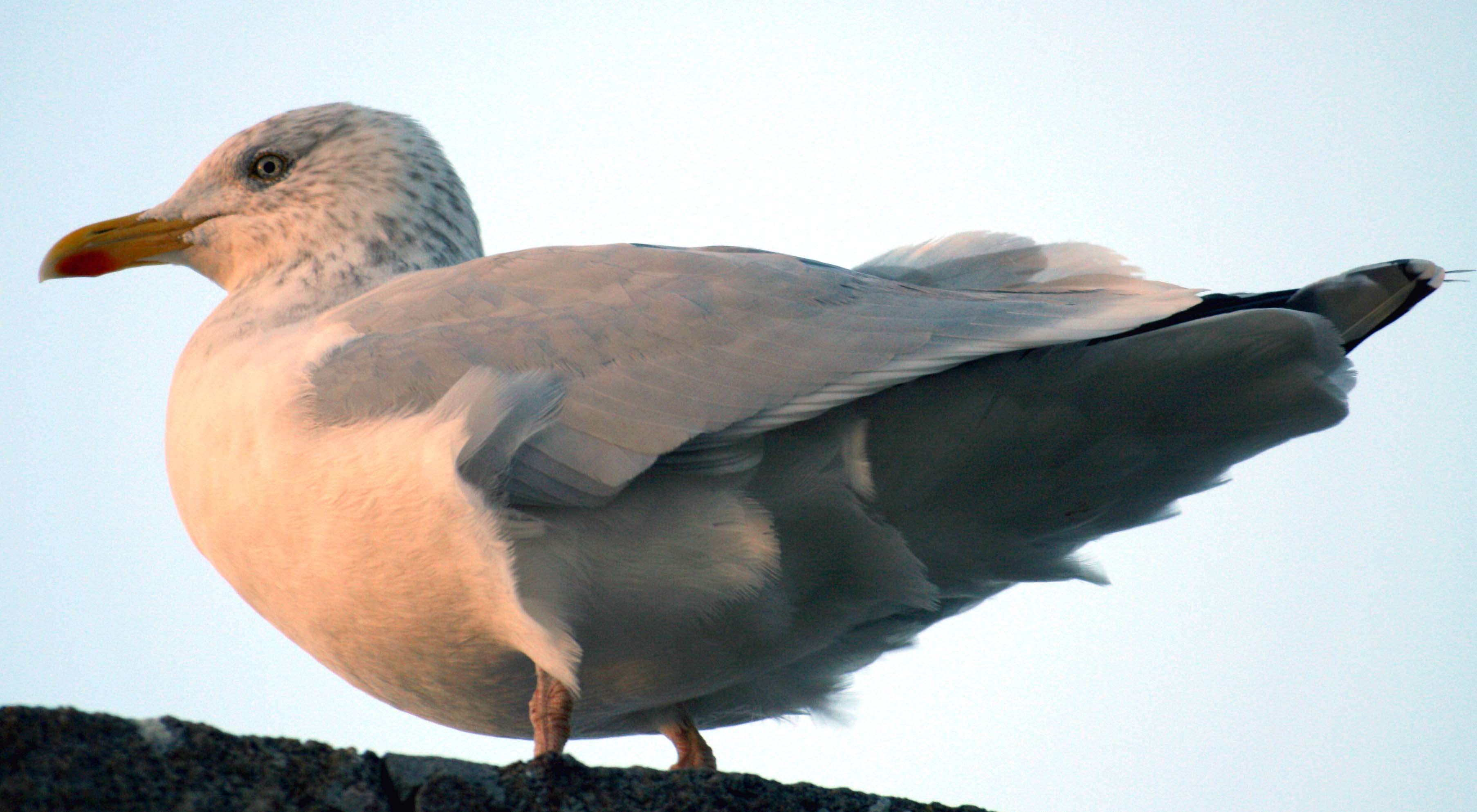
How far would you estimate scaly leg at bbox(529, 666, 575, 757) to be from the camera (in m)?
3.51

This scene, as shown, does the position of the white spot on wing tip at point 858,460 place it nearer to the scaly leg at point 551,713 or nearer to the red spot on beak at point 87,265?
the scaly leg at point 551,713

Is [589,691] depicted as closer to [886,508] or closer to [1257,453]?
[886,508]

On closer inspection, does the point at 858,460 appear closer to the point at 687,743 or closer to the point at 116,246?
the point at 687,743

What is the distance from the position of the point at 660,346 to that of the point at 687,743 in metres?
1.37

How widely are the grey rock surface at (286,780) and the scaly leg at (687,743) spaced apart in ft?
5.46

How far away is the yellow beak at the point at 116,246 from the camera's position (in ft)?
16.5

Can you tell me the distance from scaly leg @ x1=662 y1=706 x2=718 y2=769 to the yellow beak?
249 centimetres

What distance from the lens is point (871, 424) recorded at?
11.9 ft

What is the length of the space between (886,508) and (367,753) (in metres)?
1.74

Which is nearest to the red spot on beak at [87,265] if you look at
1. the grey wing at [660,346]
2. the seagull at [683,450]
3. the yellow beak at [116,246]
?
the yellow beak at [116,246]

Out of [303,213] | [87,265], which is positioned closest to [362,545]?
[303,213]

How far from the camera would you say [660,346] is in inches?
145

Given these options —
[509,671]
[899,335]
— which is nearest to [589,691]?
[509,671]

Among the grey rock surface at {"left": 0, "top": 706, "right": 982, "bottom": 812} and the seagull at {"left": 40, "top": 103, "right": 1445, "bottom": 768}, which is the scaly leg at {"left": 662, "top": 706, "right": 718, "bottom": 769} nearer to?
the seagull at {"left": 40, "top": 103, "right": 1445, "bottom": 768}
